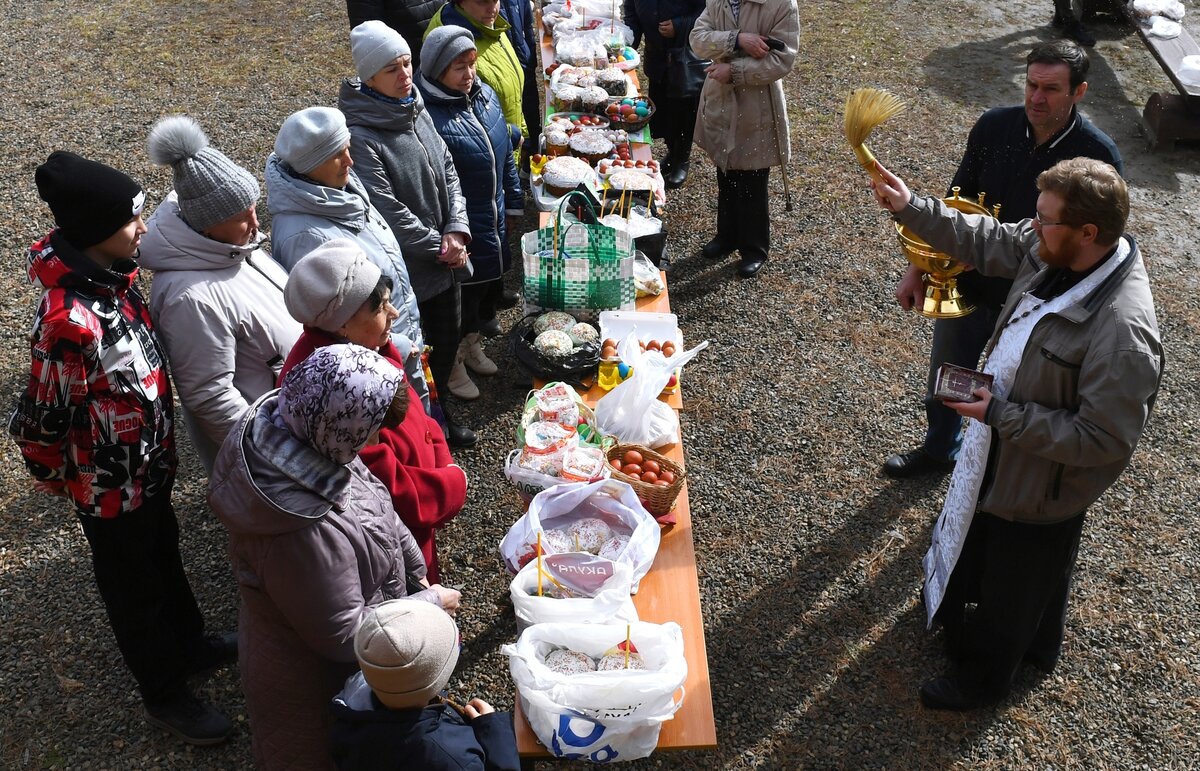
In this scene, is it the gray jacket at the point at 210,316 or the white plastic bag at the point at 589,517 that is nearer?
the gray jacket at the point at 210,316

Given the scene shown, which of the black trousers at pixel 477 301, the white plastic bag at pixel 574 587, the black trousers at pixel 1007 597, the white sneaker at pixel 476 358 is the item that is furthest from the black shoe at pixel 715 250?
the white plastic bag at pixel 574 587

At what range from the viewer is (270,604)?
235cm

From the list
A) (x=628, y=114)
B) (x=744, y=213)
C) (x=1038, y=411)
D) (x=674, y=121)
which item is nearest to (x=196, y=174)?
(x=1038, y=411)

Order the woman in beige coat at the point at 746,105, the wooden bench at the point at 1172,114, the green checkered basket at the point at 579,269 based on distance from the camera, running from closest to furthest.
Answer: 1. the green checkered basket at the point at 579,269
2. the woman in beige coat at the point at 746,105
3. the wooden bench at the point at 1172,114

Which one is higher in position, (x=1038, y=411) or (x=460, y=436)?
(x=1038, y=411)

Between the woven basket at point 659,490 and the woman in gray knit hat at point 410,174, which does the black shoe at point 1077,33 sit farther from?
the woven basket at point 659,490

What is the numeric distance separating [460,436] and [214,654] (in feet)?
5.25

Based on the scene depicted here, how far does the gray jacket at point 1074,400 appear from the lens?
2.64 meters

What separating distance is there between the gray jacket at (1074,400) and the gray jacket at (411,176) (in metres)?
2.05

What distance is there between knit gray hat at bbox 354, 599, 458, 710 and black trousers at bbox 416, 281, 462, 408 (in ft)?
7.79

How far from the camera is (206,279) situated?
2.88 m

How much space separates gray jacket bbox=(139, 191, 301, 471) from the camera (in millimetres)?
2848

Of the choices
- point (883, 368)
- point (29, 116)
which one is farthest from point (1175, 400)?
point (29, 116)

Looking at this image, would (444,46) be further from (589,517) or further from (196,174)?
(589,517)
